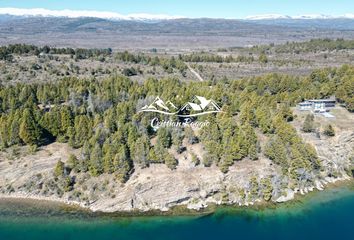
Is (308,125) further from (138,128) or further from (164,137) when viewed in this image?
(138,128)

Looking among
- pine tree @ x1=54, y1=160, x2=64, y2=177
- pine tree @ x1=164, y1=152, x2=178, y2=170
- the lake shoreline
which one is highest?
pine tree @ x1=164, y1=152, x2=178, y2=170

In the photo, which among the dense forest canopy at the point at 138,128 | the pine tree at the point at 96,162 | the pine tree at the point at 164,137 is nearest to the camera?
the pine tree at the point at 96,162

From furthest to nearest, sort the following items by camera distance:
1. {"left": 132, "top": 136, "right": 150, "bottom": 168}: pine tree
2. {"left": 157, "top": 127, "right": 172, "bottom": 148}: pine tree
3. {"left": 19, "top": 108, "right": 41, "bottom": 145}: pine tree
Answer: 1. {"left": 157, "top": 127, "right": 172, "bottom": 148}: pine tree
2. {"left": 19, "top": 108, "right": 41, "bottom": 145}: pine tree
3. {"left": 132, "top": 136, "right": 150, "bottom": 168}: pine tree

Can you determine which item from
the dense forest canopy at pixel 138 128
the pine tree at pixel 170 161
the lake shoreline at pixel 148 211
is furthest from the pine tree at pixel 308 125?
the pine tree at pixel 170 161

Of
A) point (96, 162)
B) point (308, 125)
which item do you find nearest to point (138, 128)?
point (96, 162)

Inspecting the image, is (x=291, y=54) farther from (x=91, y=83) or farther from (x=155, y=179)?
(x=155, y=179)

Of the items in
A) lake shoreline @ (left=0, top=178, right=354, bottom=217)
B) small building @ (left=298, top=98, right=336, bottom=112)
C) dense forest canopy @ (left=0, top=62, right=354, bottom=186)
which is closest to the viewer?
lake shoreline @ (left=0, top=178, right=354, bottom=217)

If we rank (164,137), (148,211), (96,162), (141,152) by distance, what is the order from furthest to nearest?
(164,137), (141,152), (96,162), (148,211)

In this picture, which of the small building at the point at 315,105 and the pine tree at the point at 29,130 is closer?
the pine tree at the point at 29,130

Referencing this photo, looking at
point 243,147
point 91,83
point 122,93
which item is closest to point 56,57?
point 91,83

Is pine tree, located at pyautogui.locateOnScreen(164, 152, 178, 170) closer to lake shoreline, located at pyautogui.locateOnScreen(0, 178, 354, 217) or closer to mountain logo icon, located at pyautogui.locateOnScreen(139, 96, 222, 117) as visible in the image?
lake shoreline, located at pyautogui.locateOnScreen(0, 178, 354, 217)

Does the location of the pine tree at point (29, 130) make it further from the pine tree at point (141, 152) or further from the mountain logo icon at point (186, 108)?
the mountain logo icon at point (186, 108)

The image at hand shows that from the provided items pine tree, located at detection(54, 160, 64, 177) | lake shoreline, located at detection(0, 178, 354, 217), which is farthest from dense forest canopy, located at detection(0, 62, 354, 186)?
lake shoreline, located at detection(0, 178, 354, 217)
